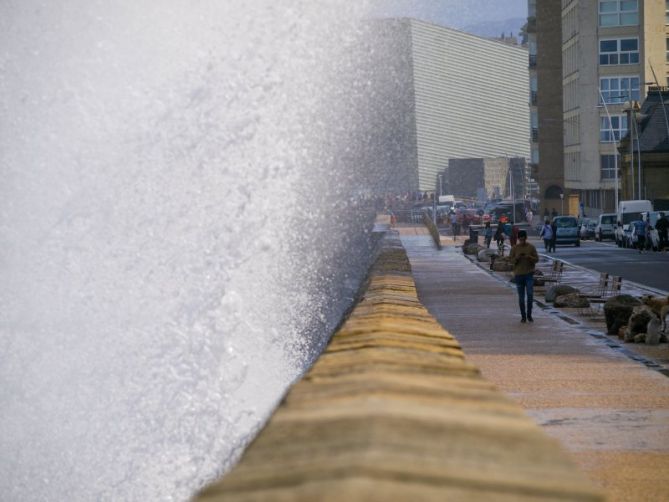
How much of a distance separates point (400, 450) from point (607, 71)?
91605mm

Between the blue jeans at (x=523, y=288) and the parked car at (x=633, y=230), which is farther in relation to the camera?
the parked car at (x=633, y=230)

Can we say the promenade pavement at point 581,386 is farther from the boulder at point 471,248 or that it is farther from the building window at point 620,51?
the building window at point 620,51

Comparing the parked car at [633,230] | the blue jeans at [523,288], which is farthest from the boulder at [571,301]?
the parked car at [633,230]

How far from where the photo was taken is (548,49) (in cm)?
11275

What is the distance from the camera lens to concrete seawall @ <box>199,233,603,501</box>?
2.94m

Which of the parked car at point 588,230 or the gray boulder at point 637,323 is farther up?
the gray boulder at point 637,323

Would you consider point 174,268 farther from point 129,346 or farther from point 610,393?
point 610,393

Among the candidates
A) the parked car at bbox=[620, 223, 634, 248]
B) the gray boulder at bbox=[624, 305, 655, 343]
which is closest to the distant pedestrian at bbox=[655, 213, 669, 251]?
the parked car at bbox=[620, 223, 634, 248]

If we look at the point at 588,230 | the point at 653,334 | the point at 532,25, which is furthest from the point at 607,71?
the point at 653,334

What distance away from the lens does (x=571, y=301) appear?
27.2m

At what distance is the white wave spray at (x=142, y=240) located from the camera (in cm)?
1281

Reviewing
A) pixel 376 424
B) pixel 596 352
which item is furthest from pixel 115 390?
pixel 376 424

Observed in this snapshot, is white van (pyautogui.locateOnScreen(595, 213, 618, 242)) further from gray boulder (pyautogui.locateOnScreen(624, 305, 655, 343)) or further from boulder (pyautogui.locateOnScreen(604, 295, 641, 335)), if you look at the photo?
gray boulder (pyautogui.locateOnScreen(624, 305, 655, 343))

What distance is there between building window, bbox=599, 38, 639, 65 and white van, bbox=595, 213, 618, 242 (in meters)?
21.6
